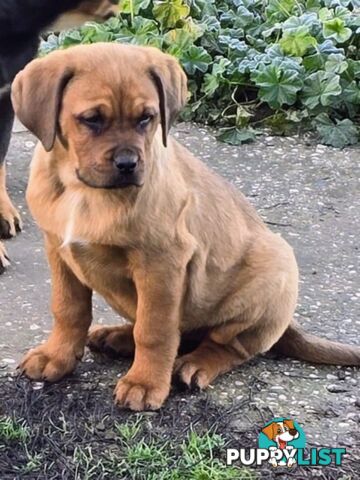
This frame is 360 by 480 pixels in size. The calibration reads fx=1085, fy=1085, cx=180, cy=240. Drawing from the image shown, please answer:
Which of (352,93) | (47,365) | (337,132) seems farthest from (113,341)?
(352,93)

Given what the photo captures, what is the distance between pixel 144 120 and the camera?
10.6 feet

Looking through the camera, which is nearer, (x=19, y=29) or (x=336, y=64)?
(x=19, y=29)

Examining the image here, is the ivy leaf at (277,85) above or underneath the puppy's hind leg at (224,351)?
underneath

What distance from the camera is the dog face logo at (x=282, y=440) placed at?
3341 millimetres

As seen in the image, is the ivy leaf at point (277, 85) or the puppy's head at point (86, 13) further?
the ivy leaf at point (277, 85)

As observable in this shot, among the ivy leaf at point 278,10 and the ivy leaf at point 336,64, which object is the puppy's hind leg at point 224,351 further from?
the ivy leaf at point 278,10

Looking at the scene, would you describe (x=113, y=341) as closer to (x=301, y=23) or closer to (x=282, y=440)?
(x=282, y=440)

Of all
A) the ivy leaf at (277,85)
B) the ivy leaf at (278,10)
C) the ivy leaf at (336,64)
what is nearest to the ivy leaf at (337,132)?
the ivy leaf at (277,85)

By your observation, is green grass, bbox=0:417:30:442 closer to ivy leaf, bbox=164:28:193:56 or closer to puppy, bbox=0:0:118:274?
puppy, bbox=0:0:118:274

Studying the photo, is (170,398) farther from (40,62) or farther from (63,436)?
(40,62)

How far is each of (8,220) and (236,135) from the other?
1.79 meters

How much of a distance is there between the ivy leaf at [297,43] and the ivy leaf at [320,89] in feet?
0.72

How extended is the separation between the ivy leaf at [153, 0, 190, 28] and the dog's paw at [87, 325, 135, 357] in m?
3.72

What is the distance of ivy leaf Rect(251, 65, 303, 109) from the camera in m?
6.59
